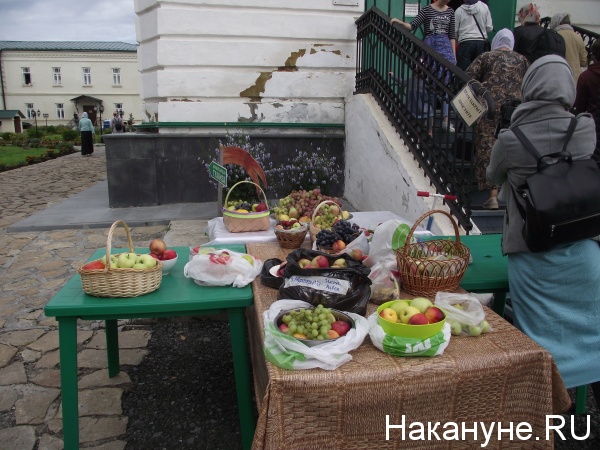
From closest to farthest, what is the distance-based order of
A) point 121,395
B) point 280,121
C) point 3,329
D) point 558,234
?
point 558,234 < point 121,395 < point 3,329 < point 280,121

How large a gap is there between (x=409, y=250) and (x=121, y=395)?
2086 mm

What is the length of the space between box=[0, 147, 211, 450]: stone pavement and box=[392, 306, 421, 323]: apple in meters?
1.79

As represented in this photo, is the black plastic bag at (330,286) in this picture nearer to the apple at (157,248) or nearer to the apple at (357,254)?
the apple at (357,254)

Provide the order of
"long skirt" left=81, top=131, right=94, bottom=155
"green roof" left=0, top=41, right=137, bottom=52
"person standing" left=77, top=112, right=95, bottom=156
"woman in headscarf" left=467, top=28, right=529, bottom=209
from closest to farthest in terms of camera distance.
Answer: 1. "woman in headscarf" left=467, top=28, right=529, bottom=209
2. "person standing" left=77, top=112, right=95, bottom=156
3. "long skirt" left=81, top=131, right=94, bottom=155
4. "green roof" left=0, top=41, right=137, bottom=52

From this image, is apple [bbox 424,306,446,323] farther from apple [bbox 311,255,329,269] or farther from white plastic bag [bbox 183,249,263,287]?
white plastic bag [bbox 183,249,263,287]

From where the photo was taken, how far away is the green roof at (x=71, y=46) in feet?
189

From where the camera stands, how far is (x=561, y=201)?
237cm

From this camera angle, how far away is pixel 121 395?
10.8ft

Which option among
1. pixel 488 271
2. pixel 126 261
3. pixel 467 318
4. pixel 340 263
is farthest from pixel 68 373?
pixel 488 271

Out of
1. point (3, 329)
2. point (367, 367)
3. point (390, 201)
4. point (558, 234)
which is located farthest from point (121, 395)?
point (390, 201)

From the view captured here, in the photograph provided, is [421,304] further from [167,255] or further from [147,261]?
[167,255]

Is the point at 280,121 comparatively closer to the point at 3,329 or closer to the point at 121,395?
the point at 3,329

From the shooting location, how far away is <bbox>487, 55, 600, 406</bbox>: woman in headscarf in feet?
8.21

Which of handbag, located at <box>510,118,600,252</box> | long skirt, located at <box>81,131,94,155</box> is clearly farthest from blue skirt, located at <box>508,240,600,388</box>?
long skirt, located at <box>81,131,94,155</box>
